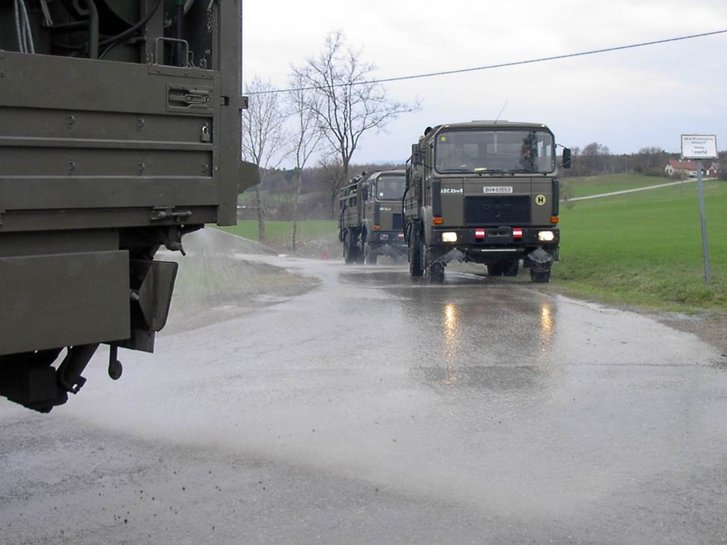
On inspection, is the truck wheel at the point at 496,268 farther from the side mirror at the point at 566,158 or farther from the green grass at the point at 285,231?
the green grass at the point at 285,231

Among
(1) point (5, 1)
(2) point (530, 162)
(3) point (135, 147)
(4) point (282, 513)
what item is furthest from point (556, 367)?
(2) point (530, 162)

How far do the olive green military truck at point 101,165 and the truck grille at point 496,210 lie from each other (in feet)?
41.8

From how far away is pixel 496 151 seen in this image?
57.2 feet

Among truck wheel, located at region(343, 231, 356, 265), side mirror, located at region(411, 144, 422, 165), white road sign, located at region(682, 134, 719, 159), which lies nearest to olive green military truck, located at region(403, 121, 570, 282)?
side mirror, located at region(411, 144, 422, 165)

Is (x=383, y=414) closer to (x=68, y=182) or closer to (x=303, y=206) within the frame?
(x=68, y=182)

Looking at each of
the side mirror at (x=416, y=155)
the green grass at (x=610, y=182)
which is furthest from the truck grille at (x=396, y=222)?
the green grass at (x=610, y=182)

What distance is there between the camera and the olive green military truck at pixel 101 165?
A: 3.84 meters

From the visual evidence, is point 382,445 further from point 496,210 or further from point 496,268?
point 496,268

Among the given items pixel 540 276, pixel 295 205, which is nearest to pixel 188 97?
pixel 540 276

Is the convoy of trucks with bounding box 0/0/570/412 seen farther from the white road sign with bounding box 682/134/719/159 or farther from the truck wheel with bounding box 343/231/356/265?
the truck wheel with bounding box 343/231/356/265

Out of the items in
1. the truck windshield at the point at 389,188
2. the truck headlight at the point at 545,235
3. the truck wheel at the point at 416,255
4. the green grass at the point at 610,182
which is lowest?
the truck wheel at the point at 416,255

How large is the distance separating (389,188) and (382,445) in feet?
74.8

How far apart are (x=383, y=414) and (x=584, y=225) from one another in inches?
2037

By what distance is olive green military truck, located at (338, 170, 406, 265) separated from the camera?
1109 inches
